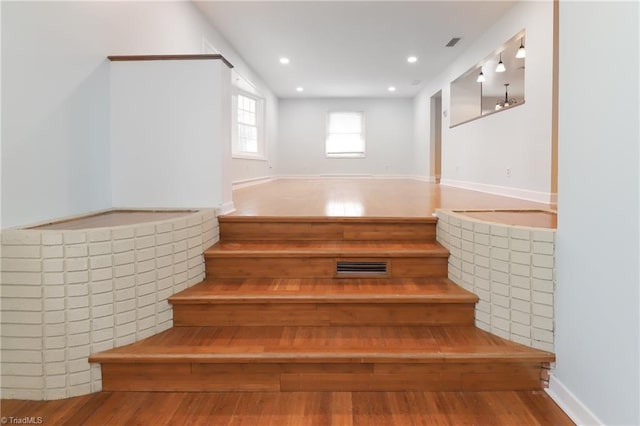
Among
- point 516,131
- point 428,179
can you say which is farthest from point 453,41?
point 428,179

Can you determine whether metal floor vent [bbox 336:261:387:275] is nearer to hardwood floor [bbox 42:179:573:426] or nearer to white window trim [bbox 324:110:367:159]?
hardwood floor [bbox 42:179:573:426]

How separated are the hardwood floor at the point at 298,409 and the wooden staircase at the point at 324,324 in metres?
→ 0.05

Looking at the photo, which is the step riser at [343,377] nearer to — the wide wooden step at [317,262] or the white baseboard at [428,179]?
the wide wooden step at [317,262]

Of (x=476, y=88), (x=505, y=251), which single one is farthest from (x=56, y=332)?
(x=476, y=88)

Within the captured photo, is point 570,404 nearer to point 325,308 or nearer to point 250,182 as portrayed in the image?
point 325,308

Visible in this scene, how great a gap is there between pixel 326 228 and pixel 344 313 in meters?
0.72

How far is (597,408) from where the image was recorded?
143cm

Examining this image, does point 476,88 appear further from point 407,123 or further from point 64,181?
point 64,181

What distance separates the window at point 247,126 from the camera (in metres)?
7.07

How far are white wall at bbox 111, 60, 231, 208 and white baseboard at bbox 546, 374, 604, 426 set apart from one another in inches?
83.9

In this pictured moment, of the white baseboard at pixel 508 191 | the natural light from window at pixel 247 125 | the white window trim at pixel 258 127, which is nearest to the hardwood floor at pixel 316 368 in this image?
the white baseboard at pixel 508 191

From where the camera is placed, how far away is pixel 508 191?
194 inches

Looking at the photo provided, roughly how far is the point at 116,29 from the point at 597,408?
136 inches

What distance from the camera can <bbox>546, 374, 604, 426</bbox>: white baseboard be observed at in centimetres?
145
